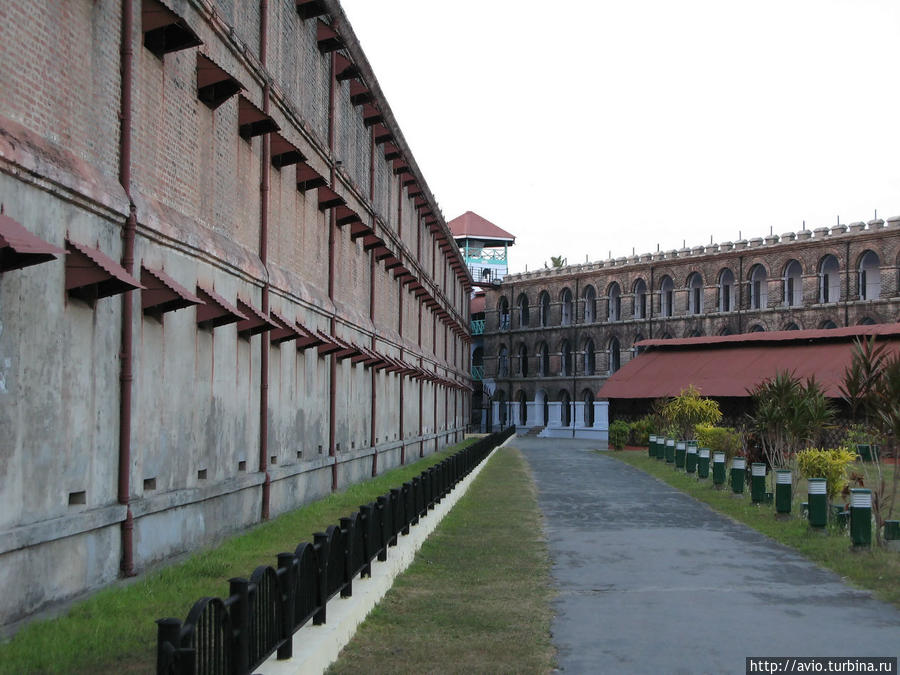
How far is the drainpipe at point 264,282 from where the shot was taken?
1678 cm

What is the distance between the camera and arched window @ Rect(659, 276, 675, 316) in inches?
2601

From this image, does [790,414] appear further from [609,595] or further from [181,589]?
[181,589]

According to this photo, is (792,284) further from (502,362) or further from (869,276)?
(502,362)

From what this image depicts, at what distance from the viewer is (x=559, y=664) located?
8.11 meters

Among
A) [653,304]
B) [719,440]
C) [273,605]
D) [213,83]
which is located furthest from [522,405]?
[273,605]

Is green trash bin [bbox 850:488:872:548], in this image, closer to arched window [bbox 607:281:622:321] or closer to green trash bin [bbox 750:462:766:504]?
green trash bin [bbox 750:462:766:504]

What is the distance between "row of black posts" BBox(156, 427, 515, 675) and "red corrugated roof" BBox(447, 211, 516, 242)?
72.4 m

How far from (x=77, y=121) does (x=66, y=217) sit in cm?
113

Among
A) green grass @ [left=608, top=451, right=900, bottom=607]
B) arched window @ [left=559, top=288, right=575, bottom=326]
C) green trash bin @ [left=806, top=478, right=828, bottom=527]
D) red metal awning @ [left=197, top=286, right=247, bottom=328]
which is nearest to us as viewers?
green grass @ [left=608, top=451, right=900, bottom=607]

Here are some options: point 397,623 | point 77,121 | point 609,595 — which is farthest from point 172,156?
point 609,595

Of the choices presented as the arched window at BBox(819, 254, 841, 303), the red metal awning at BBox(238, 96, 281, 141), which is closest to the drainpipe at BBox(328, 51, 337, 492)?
the red metal awning at BBox(238, 96, 281, 141)

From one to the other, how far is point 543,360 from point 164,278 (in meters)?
63.9

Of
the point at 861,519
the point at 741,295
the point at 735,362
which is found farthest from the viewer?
the point at 741,295

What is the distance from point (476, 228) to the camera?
84688 millimetres
